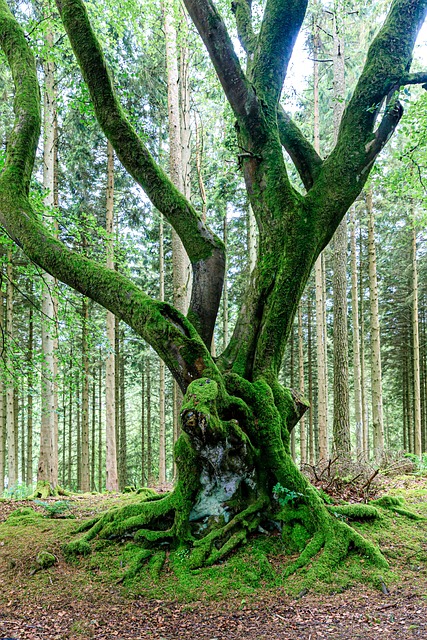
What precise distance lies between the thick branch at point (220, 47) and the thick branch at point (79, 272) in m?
2.26

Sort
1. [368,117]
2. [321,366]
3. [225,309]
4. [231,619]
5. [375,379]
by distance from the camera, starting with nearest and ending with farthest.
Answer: [231,619], [368,117], [321,366], [375,379], [225,309]

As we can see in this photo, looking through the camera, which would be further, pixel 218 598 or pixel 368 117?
pixel 368 117

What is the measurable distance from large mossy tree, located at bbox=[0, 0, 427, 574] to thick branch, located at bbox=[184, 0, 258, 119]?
2 centimetres

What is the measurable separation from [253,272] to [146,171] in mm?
1881

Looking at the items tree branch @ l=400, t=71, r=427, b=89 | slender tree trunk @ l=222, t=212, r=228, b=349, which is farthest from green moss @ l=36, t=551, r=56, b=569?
slender tree trunk @ l=222, t=212, r=228, b=349

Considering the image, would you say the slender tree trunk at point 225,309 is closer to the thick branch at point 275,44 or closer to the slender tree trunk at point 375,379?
the slender tree trunk at point 375,379

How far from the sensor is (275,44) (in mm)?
5309

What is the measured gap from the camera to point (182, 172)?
9.41 metres

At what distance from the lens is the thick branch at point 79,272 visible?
14.6 feet

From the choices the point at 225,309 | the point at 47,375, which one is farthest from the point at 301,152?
the point at 225,309

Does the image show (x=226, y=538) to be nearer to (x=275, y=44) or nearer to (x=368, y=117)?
(x=368, y=117)

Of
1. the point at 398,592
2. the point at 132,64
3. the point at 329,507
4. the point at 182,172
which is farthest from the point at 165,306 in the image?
the point at 132,64

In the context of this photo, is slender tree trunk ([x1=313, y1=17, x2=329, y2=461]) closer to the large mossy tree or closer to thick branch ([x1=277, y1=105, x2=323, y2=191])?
thick branch ([x1=277, y1=105, x2=323, y2=191])

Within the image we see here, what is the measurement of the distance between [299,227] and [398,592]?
3856mm
